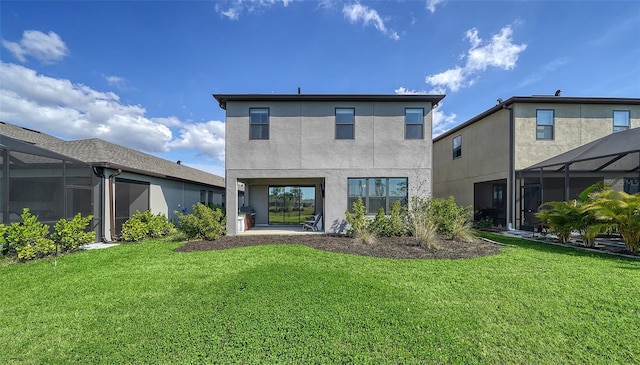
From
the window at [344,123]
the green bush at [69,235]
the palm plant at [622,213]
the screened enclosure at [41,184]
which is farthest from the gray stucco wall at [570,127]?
the screened enclosure at [41,184]

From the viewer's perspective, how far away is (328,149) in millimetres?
10672

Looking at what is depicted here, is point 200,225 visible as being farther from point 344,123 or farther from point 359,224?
point 344,123

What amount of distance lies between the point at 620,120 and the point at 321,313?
57.0ft

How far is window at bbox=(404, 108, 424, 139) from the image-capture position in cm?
1066

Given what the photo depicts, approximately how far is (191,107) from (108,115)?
13.0 meters

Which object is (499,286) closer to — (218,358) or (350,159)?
(218,358)

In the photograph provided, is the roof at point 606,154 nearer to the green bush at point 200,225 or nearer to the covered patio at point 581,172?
the covered patio at point 581,172

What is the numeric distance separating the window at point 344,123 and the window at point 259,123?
2994mm

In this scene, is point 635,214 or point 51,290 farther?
point 635,214

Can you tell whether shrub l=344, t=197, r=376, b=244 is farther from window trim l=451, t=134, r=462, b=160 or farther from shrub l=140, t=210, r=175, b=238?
window trim l=451, t=134, r=462, b=160

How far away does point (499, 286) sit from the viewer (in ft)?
15.1

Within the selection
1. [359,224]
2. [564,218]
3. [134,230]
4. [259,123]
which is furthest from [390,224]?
[134,230]

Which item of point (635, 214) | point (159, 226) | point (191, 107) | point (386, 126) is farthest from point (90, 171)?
point (635, 214)

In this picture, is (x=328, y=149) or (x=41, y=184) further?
(x=328, y=149)
